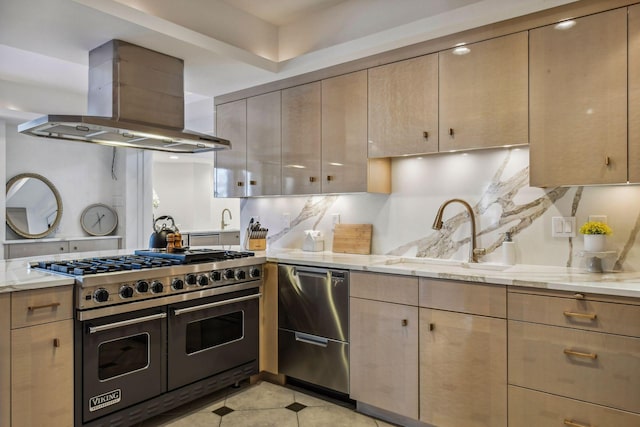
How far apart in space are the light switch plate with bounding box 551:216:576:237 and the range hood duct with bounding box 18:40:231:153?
2.28 metres

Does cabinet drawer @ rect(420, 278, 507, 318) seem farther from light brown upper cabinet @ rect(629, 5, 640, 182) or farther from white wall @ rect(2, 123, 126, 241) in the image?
white wall @ rect(2, 123, 126, 241)

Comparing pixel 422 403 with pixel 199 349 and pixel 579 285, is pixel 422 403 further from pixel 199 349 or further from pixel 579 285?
pixel 199 349

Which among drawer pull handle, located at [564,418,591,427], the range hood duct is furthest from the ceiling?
drawer pull handle, located at [564,418,591,427]

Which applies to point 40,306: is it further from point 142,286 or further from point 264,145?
point 264,145

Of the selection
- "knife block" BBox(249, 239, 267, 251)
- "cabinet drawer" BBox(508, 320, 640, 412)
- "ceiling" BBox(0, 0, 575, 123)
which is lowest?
"cabinet drawer" BBox(508, 320, 640, 412)

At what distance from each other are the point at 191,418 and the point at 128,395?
468 mm

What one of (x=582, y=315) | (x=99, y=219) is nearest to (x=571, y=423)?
(x=582, y=315)

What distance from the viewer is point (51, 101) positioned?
16.5ft

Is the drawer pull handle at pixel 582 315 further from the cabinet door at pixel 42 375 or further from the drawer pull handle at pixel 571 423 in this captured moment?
the cabinet door at pixel 42 375

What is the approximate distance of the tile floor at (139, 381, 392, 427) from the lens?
260cm

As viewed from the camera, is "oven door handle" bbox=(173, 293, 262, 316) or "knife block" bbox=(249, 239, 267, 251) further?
"knife block" bbox=(249, 239, 267, 251)

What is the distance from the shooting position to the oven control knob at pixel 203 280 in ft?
9.01

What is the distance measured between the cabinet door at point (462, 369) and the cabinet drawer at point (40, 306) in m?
1.87

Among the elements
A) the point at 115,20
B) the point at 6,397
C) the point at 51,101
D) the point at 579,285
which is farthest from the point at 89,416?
the point at 51,101
